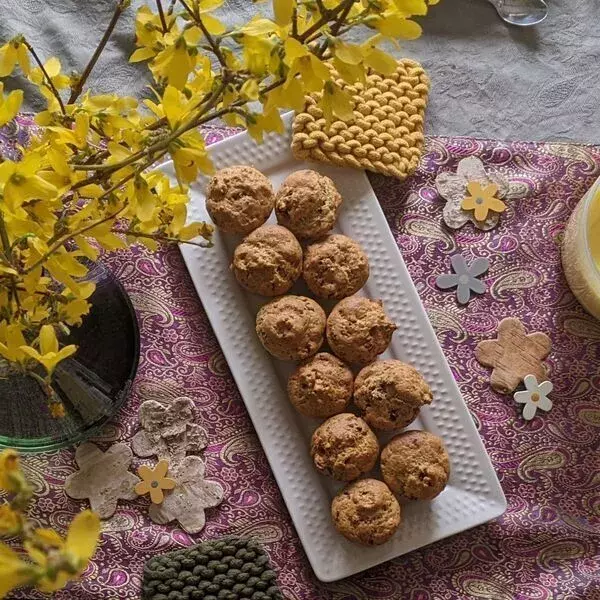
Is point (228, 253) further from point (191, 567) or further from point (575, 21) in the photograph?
point (575, 21)

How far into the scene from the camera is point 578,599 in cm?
111

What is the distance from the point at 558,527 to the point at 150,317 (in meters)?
0.61

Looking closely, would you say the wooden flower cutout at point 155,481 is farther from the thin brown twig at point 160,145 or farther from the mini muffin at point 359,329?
the thin brown twig at point 160,145

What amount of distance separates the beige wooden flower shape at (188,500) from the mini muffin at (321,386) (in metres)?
0.16

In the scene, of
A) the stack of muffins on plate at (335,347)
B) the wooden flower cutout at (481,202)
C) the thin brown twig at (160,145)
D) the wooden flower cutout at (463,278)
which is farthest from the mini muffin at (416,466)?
the thin brown twig at (160,145)

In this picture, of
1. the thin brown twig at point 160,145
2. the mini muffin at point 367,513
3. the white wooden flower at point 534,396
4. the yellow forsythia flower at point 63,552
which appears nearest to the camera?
the yellow forsythia flower at point 63,552

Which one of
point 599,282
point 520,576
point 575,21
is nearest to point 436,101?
point 575,21

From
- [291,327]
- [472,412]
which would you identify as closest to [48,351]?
[291,327]

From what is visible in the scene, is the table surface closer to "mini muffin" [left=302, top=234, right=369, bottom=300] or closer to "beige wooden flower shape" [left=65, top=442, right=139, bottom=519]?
"mini muffin" [left=302, top=234, right=369, bottom=300]

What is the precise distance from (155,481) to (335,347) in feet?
0.94

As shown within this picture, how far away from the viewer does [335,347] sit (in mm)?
1080

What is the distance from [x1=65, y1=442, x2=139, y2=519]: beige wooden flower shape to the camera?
1083mm

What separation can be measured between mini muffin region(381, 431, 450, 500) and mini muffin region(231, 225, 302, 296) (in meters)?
0.25

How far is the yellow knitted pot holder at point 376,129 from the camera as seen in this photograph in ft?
3.65
